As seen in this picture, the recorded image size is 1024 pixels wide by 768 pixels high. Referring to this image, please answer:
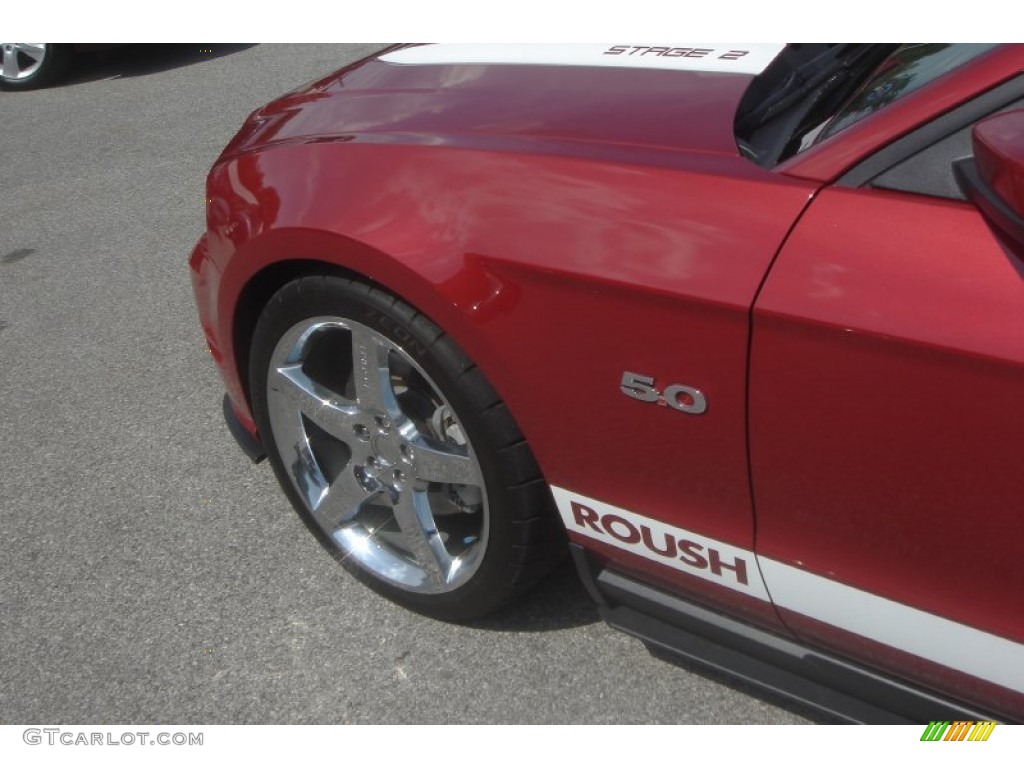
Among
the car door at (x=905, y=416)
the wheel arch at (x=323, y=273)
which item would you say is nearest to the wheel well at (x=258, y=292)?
the wheel arch at (x=323, y=273)

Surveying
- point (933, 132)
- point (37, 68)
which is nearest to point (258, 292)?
point (933, 132)

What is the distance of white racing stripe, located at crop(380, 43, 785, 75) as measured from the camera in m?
2.04

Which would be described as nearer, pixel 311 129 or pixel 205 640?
pixel 311 129

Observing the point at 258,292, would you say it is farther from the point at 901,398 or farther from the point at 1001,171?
the point at 1001,171

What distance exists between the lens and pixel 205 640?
2.57m

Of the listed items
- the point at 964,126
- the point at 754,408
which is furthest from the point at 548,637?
the point at 964,126

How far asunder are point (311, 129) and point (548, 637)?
122cm

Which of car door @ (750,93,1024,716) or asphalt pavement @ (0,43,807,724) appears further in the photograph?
asphalt pavement @ (0,43,807,724)

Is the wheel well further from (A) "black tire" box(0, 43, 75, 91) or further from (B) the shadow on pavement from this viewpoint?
(A) "black tire" box(0, 43, 75, 91)

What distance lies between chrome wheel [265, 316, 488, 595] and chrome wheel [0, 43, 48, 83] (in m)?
6.20

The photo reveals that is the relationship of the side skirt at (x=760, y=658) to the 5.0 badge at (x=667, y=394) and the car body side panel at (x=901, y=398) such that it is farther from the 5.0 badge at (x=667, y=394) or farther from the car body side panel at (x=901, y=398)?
the 5.0 badge at (x=667, y=394)

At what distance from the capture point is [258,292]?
7.87ft

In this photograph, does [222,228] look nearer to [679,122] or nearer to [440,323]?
[440,323]

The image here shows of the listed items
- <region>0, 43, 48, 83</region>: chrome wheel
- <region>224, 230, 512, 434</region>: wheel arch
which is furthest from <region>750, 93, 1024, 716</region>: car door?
<region>0, 43, 48, 83</region>: chrome wheel
